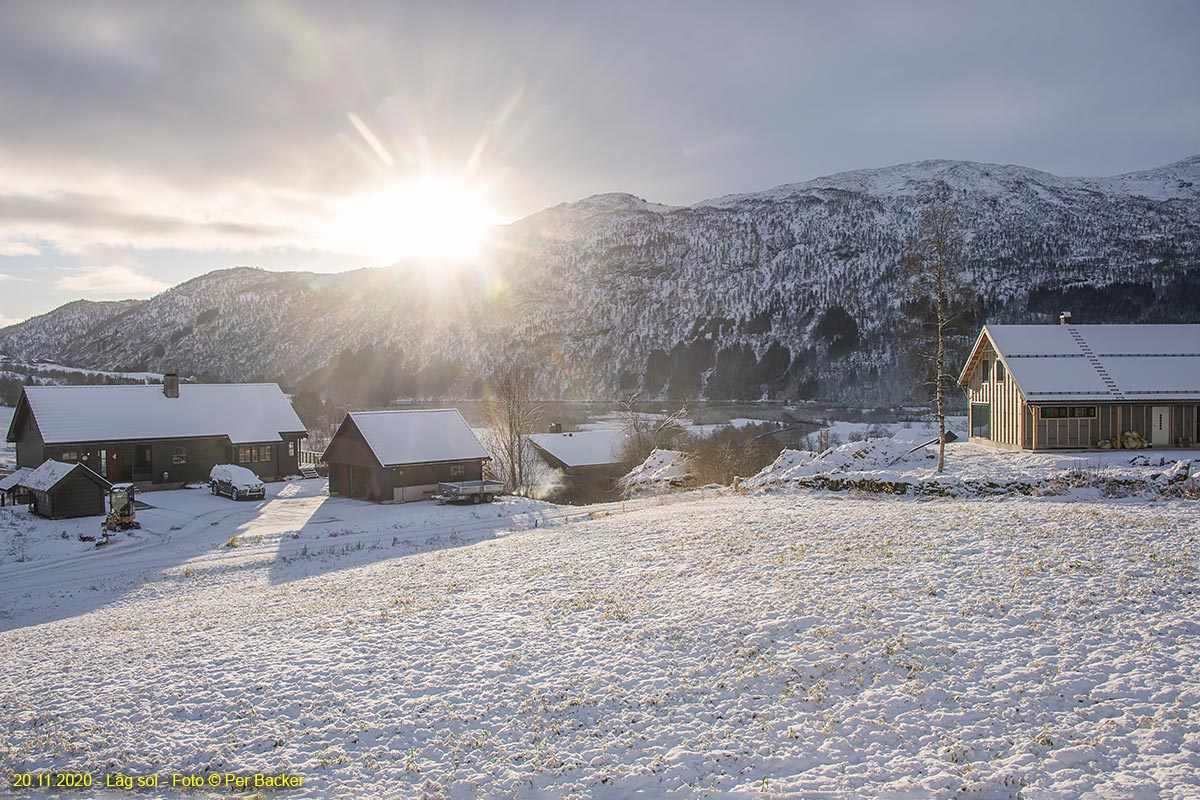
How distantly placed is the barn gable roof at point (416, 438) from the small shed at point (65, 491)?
514 inches

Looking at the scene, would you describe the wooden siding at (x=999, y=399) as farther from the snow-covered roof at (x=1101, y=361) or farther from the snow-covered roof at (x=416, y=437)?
the snow-covered roof at (x=416, y=437)

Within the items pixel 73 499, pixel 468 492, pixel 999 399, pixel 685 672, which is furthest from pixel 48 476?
pixel 999 399

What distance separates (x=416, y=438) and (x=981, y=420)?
3273 cm

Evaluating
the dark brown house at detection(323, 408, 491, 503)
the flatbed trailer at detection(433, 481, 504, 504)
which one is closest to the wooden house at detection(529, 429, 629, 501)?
the dark brown house at detection(323, 408, 491, 503)

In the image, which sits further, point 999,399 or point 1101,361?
point 999,399

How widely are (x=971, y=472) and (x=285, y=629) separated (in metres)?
26.1

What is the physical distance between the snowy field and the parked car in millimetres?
21087

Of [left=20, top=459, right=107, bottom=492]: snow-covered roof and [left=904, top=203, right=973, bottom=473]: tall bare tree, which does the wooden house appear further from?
[left=20, top=459, right=107, bottom=492]: snow-covered roof

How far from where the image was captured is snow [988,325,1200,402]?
3238 centimetres

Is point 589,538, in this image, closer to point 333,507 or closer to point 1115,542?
point 1115,542

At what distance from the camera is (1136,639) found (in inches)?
410

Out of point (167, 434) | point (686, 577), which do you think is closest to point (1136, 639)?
point (686, 577)

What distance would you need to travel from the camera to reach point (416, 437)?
139 feet

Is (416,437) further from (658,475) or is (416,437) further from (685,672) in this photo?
(685,672)
